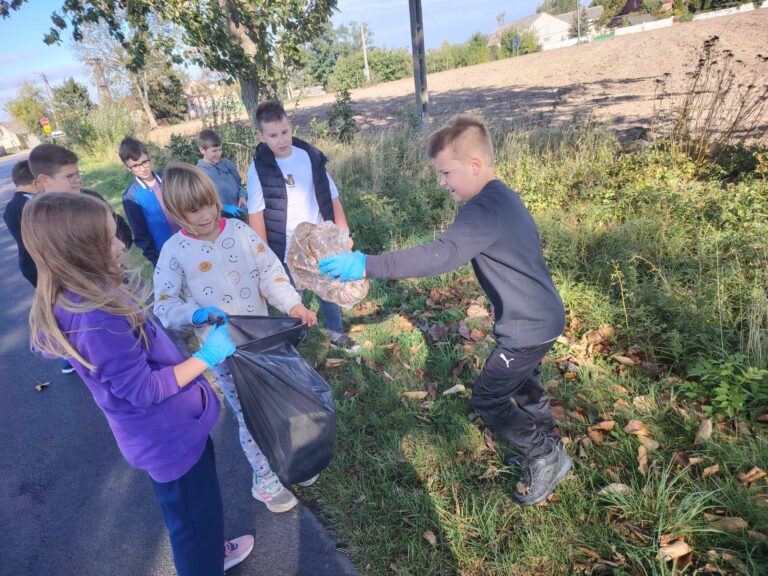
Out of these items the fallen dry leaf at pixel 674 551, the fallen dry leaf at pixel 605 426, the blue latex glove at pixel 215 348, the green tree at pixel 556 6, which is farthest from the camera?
the green tree at pixel 556 6

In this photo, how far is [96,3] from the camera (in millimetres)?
7383

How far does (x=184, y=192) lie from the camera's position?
7.20 feet

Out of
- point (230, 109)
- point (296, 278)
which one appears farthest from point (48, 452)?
point (230, 109)

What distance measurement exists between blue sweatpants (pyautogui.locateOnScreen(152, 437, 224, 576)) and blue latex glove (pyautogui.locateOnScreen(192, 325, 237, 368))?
1.53 ft

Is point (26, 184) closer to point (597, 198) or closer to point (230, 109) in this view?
point (597, 198)

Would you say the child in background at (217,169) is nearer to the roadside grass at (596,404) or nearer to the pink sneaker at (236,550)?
the roadside grass at (596,404)

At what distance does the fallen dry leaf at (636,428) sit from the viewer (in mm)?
2484

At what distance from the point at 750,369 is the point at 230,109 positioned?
1080 centimetres

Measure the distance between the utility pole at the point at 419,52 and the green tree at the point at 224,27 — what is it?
169 cm

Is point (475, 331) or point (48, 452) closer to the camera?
point (48, 452)

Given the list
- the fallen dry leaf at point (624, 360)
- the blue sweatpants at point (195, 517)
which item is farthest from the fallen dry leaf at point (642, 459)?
the blue sweatpants at point (195, 517)

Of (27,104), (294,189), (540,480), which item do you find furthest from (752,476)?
Answer: (27,104)

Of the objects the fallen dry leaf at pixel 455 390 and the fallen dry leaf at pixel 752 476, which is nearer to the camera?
the fallen dry leaf at pixel 752 476

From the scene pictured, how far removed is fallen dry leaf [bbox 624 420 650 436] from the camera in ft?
8.15
